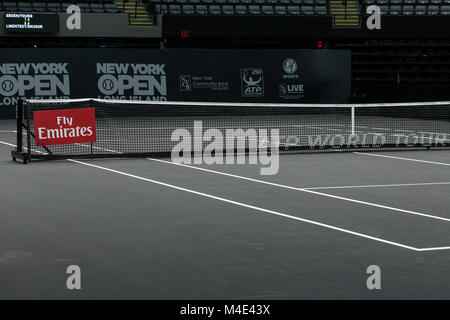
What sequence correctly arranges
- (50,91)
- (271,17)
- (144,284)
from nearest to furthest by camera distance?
(144,284) → (50,91) → (271,17)

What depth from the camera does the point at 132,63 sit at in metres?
34.3

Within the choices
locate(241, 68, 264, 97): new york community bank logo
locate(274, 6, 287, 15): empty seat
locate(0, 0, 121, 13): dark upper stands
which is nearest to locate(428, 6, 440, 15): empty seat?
locate(274, 6, 287, 15): empty seat

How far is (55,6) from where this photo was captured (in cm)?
3641

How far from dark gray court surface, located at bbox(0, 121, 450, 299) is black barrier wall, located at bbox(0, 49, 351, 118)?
16.9 meters

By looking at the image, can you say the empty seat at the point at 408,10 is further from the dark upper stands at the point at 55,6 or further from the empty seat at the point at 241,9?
the dark upper stands at the point at 55,6

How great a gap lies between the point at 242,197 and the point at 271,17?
24238 mm

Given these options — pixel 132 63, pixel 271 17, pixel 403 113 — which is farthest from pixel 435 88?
pixel 132 63

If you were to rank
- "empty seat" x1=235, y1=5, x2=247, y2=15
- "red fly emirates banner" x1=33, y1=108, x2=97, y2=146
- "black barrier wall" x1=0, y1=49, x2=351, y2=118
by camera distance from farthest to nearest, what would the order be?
"empty seat" x1=235, y1=5, x2=247, y2=15, "black barrier wall" x1=0, y1=49, x2=351, y2=118, "red fly emirates banner" x1=33, y1=108, x2=97, y2=146

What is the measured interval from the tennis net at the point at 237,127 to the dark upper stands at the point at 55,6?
Result: 169 inches

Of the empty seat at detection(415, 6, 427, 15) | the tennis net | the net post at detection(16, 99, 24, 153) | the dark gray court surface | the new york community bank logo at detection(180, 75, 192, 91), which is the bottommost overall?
the dark gray court surface

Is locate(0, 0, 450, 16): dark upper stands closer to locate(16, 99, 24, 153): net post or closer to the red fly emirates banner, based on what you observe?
the red fly emirates banner

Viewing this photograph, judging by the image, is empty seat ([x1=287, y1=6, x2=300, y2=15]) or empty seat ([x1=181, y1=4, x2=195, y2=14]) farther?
empty seat ([x1=287, y1=6, x2=300, y2=15])

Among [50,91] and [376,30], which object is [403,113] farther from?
[50,91]

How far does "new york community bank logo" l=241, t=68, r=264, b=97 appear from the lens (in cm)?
3616
